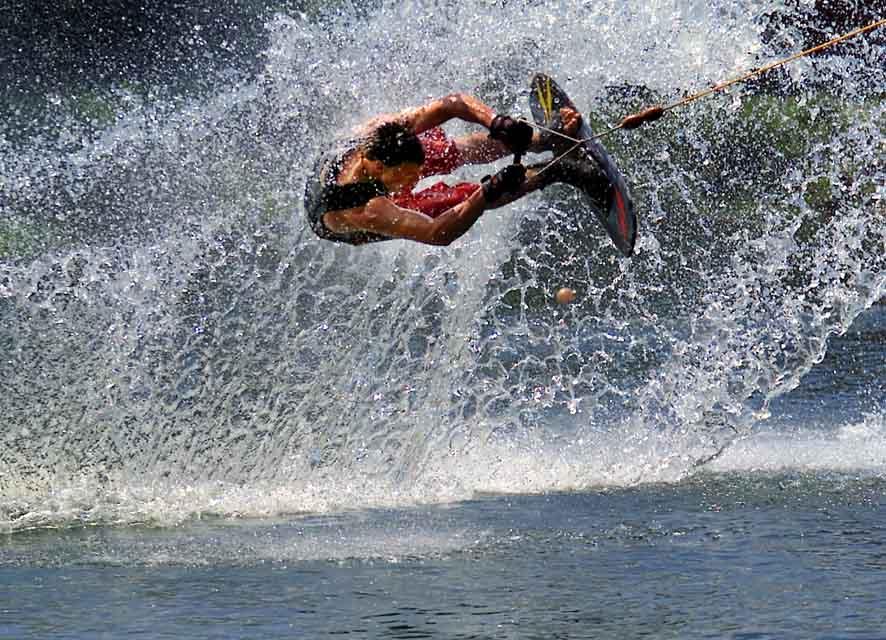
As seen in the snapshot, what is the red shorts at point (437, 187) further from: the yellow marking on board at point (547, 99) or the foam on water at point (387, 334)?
the foam on water at point (387, 334)

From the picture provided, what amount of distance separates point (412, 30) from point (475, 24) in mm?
402

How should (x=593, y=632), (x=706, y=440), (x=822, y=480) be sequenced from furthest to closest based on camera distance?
(x=706, y=440) < (x=822, y=480) < (x=593, y=632)

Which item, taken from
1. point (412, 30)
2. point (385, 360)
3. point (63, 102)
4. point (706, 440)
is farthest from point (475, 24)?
point (63, 102)

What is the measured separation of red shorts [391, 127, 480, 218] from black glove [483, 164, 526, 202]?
47cm

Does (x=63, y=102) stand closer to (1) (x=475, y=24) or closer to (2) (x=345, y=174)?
(1) (x=475, y=24)

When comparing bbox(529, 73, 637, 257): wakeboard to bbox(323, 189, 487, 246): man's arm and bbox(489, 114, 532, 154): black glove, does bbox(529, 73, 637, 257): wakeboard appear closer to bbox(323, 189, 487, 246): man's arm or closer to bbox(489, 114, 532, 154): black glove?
bbox(489, 114, 532, 154): black glove

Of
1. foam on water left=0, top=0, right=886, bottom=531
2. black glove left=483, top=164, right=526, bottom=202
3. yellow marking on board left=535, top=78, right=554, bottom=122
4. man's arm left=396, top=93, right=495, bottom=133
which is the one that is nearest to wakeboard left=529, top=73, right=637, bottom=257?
yellow marking on board left=535, top=78, right=554, bottom=122

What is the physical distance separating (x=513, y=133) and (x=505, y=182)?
0.78 ft

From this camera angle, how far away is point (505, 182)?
714 centimetres

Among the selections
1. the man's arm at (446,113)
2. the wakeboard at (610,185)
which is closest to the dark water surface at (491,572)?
the wakeboard at (610,185)

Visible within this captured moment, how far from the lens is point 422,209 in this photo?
7.86 meters

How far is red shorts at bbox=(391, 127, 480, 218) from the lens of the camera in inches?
310

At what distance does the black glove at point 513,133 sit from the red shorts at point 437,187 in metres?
0.50

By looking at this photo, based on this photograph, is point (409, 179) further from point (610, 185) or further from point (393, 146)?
point (610, 185)
